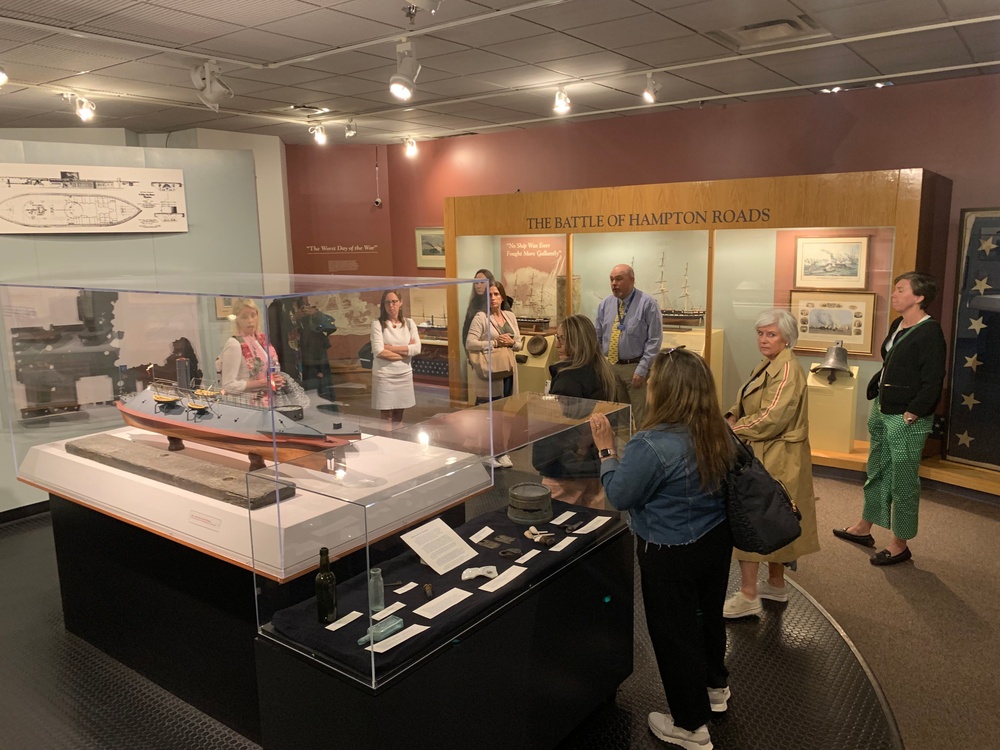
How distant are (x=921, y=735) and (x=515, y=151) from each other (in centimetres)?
742

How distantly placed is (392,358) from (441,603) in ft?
5.02

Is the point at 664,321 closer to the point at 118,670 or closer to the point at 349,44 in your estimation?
the point at 349,44

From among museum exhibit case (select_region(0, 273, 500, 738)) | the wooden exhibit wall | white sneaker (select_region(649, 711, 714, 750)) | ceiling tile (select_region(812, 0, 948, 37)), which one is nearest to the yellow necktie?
the wooden exhibit wall

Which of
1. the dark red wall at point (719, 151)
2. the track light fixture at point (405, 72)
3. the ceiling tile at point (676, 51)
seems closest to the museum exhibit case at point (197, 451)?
the track light fixture at point (405, 72)

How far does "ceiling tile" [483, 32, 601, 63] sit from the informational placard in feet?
9.25

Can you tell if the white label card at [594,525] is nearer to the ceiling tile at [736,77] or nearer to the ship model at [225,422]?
the ship model at [225,422]

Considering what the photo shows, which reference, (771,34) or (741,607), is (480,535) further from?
(771,34)

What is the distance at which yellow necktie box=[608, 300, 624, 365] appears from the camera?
6.05 meters

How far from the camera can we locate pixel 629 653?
3.20m

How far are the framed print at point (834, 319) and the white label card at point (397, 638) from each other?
4795 mm

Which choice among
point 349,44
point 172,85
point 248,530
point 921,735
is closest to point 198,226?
point 172,85

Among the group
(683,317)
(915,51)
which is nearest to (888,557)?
(683,317)

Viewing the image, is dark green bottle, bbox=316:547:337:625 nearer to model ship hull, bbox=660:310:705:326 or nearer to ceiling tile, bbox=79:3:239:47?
ceiling tile, bbox=79:3:239:47

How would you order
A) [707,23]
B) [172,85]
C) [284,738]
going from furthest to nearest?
[172,85] < [707,23] < [284,738]
